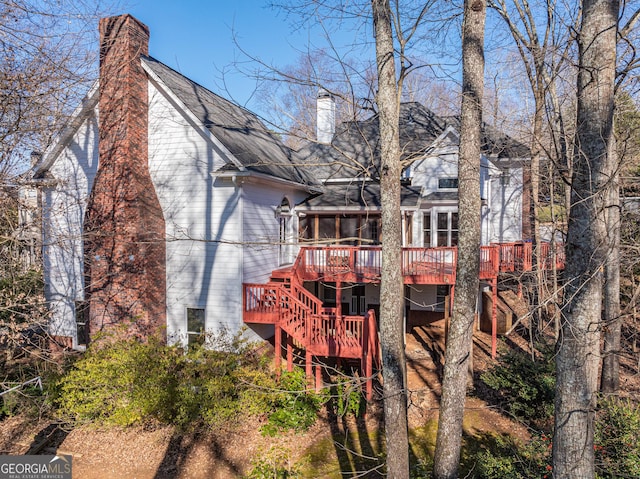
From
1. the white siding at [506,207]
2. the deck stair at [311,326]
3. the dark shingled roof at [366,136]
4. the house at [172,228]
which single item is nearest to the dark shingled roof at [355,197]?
the house at [172,228]

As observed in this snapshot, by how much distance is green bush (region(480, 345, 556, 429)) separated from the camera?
9289 mm

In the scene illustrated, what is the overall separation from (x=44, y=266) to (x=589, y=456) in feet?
49.3

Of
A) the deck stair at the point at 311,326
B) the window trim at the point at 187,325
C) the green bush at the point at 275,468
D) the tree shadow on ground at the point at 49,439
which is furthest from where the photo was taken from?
the window trim at the point at 187,325

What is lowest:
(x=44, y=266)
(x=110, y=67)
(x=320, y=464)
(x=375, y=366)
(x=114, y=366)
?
(x=320, y=464)

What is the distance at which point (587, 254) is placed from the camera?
4277mm

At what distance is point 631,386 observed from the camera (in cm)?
1095

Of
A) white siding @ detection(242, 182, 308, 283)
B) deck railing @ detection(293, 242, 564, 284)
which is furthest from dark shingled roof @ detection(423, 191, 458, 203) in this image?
white siding @ detection(242, 182, 308, 283)

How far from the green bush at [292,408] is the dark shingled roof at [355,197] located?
6251 millimetres

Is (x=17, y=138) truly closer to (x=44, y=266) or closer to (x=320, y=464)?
(x=44, y=266)

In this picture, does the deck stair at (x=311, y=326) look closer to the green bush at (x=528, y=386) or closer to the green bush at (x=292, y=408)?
the green bush at (x=292, y=408)

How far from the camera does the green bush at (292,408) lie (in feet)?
31.1

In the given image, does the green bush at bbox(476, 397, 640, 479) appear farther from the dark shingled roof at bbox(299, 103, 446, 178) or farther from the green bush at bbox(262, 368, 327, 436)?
the dark shingled roof at bbox(299, 103, 446, 178)

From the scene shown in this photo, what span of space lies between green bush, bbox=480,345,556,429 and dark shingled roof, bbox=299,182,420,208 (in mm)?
5913

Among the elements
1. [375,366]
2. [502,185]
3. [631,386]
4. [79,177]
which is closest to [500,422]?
[375,366]
